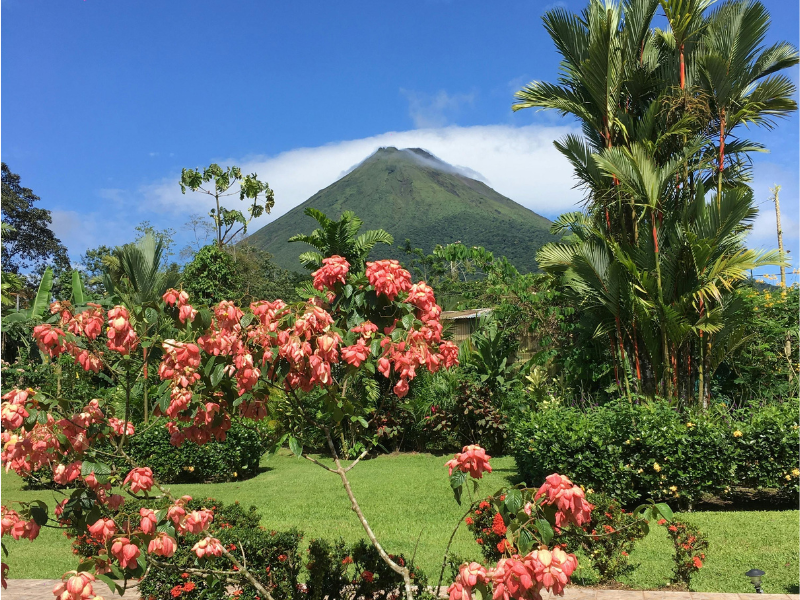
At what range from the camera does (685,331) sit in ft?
23.6

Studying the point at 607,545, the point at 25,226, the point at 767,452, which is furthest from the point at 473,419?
the point at 25,226

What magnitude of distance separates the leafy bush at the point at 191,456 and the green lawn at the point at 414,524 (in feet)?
1.11

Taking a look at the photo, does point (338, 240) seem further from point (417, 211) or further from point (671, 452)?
point (417, 211)

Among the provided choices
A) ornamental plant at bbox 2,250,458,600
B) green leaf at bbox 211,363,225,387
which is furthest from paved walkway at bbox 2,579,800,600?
green leaf at bbox 211,363,225,387

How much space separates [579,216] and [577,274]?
1602mm

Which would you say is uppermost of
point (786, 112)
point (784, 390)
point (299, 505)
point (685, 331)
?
point (786, 112)

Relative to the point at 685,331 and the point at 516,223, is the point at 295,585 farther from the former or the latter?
the point at 516,223

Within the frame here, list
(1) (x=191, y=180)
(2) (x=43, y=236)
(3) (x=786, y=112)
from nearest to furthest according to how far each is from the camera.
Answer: (3) (x=786, y=112) → (1) (x=191, y=180) → (2) (x=43, y=236)

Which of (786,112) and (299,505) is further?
(786,112)

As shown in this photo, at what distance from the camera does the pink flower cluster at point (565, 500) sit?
2043 mm

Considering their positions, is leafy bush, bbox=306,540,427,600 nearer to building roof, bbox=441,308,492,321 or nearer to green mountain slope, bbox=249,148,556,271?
building roof, bbox=441,308,492,321

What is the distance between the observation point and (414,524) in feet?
19.9

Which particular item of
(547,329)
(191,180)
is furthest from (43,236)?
(547,329)

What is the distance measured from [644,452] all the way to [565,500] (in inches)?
182
